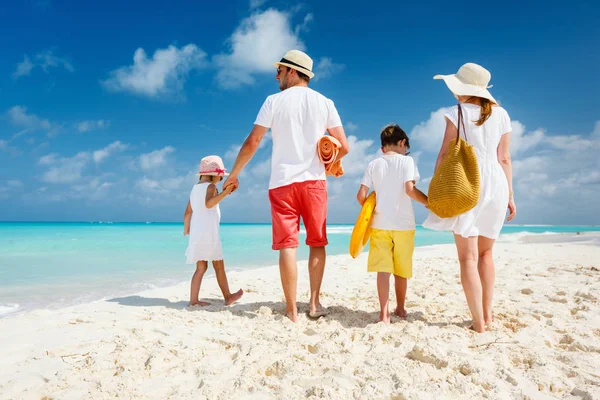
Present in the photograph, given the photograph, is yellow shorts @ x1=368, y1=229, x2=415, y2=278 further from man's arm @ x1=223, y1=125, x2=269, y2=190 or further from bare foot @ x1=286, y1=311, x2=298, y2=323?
man's arm @ x1=223, y1=125, x2=269, y2=190

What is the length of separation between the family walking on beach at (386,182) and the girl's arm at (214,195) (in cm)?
8

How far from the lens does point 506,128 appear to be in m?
3.08

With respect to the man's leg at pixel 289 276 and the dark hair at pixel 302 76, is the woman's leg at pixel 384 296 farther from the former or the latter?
the dark hair at pixel 302 76

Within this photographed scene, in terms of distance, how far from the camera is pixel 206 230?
13.9 ft

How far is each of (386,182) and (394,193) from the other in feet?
0.40

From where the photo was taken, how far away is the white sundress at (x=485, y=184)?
2934mm

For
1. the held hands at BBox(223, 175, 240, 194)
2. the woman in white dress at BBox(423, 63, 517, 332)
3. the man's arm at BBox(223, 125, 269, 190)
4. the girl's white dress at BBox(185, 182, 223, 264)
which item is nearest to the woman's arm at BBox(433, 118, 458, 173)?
the woman in white dress at BBox(423, 63, 517, 332)

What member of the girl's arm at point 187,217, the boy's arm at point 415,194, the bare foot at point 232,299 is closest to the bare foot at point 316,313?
the bare foot at point 232,299

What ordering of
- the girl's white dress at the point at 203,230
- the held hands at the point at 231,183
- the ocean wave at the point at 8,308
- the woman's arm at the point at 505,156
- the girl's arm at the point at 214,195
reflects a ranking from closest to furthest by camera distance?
the woman's arm at the point at 505,156 → the held hands at the point at 231,183 → the girl's arm at the point at 214,195 → the girl's white dress at the point at 203,230 → the ocean wave at the point at 8,308

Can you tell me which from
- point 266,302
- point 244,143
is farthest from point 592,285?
point 244,143

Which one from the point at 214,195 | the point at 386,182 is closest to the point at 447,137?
the point at 386,182

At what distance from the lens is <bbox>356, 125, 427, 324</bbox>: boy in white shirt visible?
129 inches

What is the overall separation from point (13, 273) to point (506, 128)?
883 cm

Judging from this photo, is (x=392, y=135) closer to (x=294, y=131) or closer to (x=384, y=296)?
(x=294, y=131)
